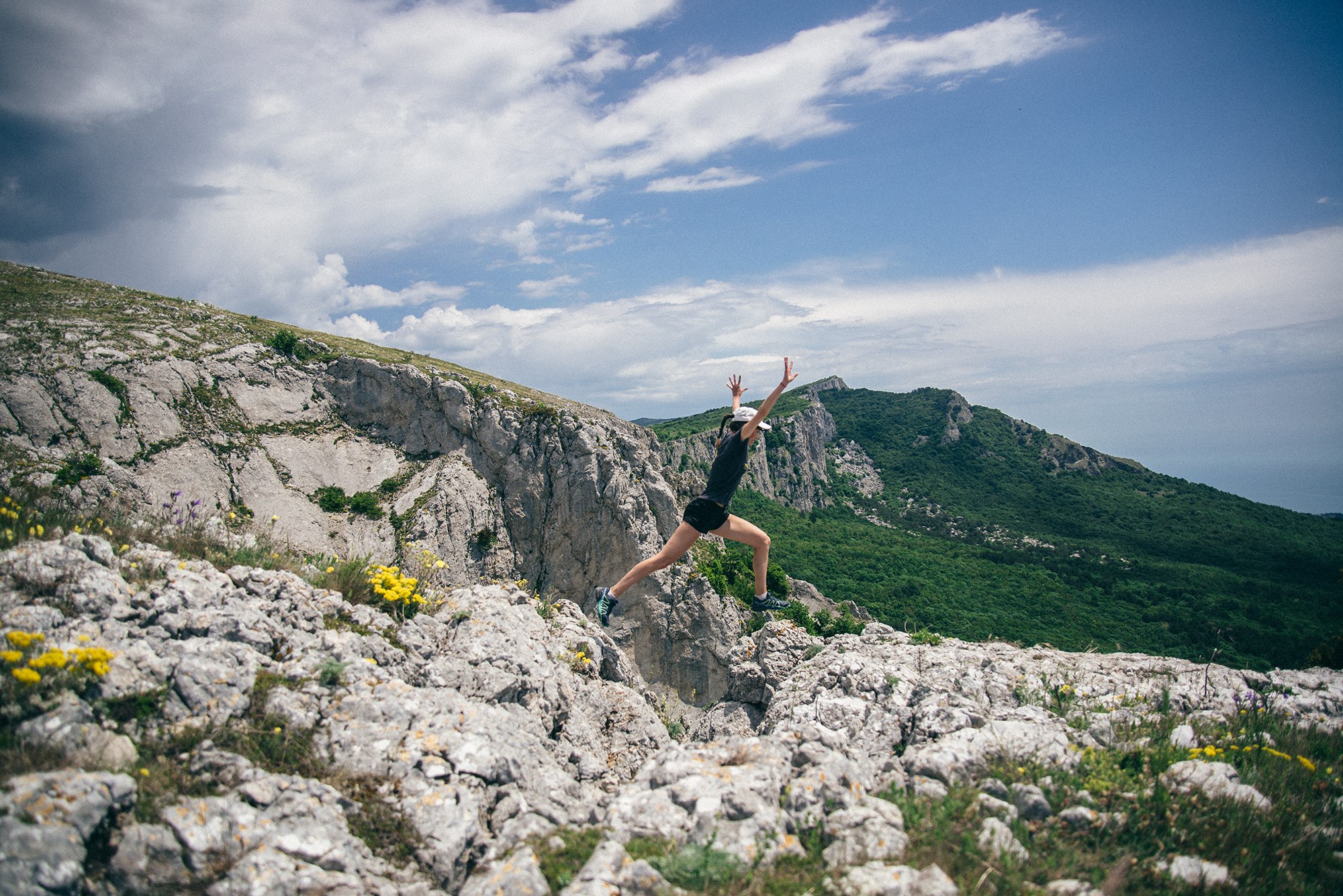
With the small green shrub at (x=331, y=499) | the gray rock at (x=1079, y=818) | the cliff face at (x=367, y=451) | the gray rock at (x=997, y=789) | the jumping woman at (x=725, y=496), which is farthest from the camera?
the small green shrub at (x=331, y=499)

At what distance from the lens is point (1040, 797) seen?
5.47 m

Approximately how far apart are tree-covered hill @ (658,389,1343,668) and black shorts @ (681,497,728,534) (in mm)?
12316

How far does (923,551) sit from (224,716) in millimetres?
88807

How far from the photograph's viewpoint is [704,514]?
345 inches

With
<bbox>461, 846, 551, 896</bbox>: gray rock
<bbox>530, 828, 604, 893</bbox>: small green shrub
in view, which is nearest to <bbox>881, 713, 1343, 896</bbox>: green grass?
<bbox>530, 828, 604, 893</bbox>: small green shrub

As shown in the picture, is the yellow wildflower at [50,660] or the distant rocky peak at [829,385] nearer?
the yellow wildflower at [50,660]

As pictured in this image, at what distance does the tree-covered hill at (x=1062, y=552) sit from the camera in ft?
186

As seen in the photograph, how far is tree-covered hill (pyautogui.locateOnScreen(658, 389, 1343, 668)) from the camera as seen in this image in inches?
2237

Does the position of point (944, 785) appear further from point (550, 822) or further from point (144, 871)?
point (144, 871)

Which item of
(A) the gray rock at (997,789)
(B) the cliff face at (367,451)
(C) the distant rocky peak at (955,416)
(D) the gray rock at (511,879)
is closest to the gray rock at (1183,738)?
(A) the gray rock at (997,789)

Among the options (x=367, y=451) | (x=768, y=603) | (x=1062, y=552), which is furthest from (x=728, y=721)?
(x=1062, y=552)

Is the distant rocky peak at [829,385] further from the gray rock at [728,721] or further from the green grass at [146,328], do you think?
the gray rock at [728,721]

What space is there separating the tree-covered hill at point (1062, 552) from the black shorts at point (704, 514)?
12.3 meters

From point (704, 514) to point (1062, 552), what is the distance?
93889 mm
